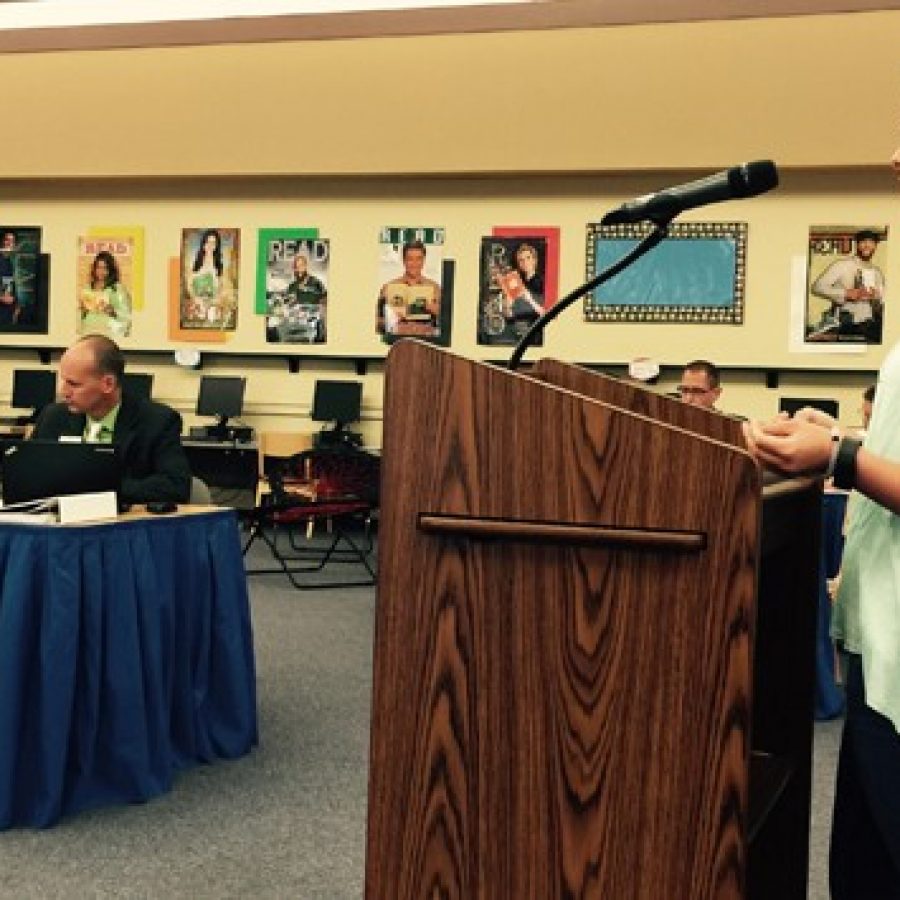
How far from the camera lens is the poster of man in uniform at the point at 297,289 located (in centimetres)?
798

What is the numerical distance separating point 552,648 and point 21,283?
832 centimetres

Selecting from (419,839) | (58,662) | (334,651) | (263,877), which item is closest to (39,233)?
(334,651)

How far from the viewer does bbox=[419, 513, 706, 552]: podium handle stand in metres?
1.00

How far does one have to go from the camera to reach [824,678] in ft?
11.6

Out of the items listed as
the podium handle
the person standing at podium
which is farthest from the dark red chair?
the podium handle

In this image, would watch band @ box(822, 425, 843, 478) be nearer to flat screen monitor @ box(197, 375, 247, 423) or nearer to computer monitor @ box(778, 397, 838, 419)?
computer monitor @ box(778, 397, 838, 419)

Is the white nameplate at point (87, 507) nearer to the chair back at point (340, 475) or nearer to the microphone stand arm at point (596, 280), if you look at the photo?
the microphone stand arm at point (596, 280)

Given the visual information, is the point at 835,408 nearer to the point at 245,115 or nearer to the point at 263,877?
the point at 245,115

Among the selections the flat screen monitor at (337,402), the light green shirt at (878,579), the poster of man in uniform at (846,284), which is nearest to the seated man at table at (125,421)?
the light green shirt at (878,579)

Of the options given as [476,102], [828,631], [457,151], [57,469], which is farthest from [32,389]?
[828,631]

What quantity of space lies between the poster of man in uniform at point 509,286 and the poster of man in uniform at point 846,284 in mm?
1836

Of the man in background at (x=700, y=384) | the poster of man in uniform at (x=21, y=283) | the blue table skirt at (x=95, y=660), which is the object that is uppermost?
the poster of man in uniform at (x=21, y=283)

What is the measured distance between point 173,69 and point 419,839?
760 cm

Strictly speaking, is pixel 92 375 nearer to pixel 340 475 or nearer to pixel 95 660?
pixel 95 660
